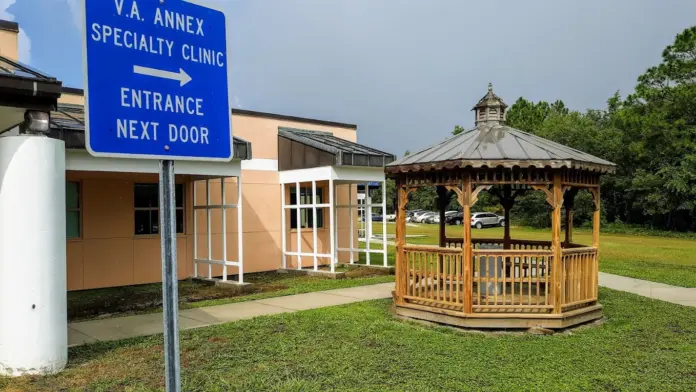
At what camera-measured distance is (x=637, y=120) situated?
40938mm

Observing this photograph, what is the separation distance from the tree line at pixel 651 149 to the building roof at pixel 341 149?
96.6ft

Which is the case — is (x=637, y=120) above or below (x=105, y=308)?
above

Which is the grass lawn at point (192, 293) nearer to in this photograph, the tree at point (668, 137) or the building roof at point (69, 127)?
the building roof at point (69, 127)

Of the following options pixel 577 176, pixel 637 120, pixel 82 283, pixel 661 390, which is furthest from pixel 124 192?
pixel 637 120

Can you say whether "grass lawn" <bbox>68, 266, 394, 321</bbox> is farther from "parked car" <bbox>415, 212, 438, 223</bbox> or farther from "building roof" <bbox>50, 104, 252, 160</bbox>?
"parked car" <bbox>415, 212, 438, 223</bbox>

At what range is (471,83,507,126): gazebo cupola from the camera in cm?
1008

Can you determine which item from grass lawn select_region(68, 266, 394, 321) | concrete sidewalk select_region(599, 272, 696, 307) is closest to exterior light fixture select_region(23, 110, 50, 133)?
grass lawn select_region(68, 266, 394, 321)

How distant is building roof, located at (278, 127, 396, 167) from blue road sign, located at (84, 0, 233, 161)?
470 inches

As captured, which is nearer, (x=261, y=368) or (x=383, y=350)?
(x=261, y=368)

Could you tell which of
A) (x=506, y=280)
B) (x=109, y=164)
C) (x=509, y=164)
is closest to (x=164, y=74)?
(x=509, y=164)

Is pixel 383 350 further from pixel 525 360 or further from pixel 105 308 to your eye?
pixel 105 308

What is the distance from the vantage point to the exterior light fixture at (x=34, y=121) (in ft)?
20.9

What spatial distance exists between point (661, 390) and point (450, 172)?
164 inches

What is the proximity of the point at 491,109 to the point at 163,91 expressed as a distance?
28.2 ft
